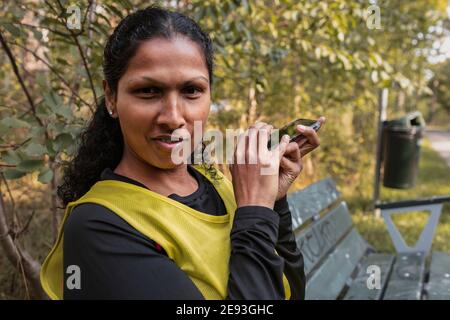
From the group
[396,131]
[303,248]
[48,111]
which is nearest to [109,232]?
[48,111]

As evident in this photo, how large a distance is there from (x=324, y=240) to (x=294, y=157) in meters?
1.80

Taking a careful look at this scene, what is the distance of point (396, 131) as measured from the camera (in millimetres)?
5715

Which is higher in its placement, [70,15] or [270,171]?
[70,15]

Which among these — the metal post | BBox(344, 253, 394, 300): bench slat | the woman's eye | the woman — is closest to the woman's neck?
the woman

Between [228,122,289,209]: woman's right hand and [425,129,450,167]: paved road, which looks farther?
[425,129,450,167]: paved road

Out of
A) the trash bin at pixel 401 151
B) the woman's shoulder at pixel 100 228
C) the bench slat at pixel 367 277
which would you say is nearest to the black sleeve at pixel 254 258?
the woman's shoulder at pixel 100 228

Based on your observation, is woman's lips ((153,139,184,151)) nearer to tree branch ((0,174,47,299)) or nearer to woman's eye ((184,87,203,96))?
woman's eye ((184,87,203,96))

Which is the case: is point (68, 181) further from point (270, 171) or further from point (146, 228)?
point (270, 171)

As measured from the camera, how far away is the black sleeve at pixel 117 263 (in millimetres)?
989

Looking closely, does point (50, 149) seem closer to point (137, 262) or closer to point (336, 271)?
point (137, 262)

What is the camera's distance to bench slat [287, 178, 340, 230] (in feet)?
9.29

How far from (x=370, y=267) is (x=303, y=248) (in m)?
0.76

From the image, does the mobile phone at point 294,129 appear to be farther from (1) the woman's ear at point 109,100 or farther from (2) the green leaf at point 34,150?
(2) the green leaf at point 34,150

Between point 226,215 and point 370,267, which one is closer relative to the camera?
point 226,215
